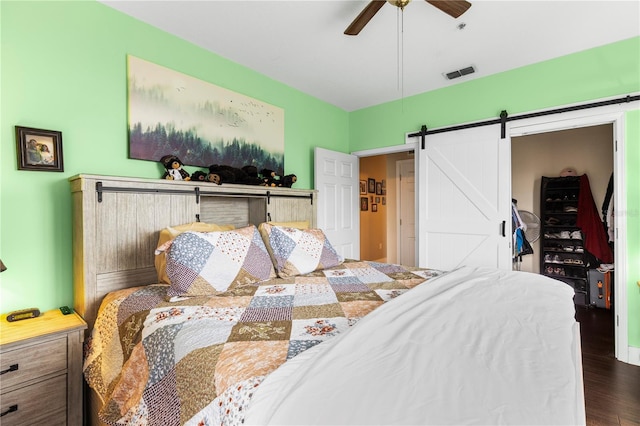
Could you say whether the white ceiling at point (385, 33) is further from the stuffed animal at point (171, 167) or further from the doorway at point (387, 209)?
the doorway at point (387, 209)

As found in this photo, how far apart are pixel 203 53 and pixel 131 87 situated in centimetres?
74

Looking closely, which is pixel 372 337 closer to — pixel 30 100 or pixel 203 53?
pixel 30 100

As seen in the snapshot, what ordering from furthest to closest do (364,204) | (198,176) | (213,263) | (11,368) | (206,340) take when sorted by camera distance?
1. (364,204)
2. (198,176)
3. (213,263)
4. (11,368)
5. (206,340)

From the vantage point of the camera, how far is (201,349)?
98 centimetres

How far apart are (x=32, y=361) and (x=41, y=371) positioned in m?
0.07

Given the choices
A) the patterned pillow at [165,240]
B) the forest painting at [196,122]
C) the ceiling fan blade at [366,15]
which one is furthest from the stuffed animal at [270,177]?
the ceiling fan blade at [366,15]

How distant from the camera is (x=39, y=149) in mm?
1737

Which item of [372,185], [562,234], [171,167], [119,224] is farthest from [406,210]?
[119,224]

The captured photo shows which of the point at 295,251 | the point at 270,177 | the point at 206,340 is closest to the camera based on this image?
the point at 206,340

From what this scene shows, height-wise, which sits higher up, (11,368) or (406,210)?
(406,210)

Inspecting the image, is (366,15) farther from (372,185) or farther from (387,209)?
(387,209)

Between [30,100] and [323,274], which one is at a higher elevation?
[30,100]

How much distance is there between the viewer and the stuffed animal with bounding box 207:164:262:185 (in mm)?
2406

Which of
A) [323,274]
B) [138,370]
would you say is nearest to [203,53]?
[323,274]
